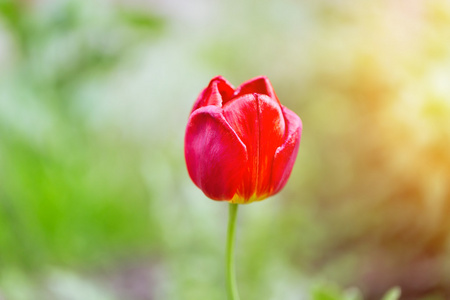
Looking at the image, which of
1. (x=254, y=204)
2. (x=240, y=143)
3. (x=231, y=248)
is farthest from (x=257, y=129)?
(x=254, y=204)

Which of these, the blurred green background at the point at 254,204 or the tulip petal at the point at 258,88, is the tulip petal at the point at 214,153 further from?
the blurred green background at the point at 254,204

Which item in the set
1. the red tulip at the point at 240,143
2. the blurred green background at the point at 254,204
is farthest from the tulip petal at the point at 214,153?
the blurred green background at the point at 254,204

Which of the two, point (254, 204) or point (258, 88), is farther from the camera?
point (254, 204)

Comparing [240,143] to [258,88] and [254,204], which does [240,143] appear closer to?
[258,88]

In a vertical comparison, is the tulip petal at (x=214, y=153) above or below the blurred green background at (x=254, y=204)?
below

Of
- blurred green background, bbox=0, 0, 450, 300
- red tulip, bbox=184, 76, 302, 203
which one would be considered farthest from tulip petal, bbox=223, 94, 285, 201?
blurred green background, bbox=0, 0, 450, 300

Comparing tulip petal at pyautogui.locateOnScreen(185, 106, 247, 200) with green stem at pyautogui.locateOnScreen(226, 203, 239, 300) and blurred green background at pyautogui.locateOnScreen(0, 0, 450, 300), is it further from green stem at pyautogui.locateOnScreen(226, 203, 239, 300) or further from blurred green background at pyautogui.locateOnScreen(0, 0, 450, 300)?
blurred green background at pyautogui.locateOnScreen(0, 0, 450, 300)

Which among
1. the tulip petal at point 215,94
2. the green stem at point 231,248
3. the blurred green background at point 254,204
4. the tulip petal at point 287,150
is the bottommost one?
the green stem at point 231,248
